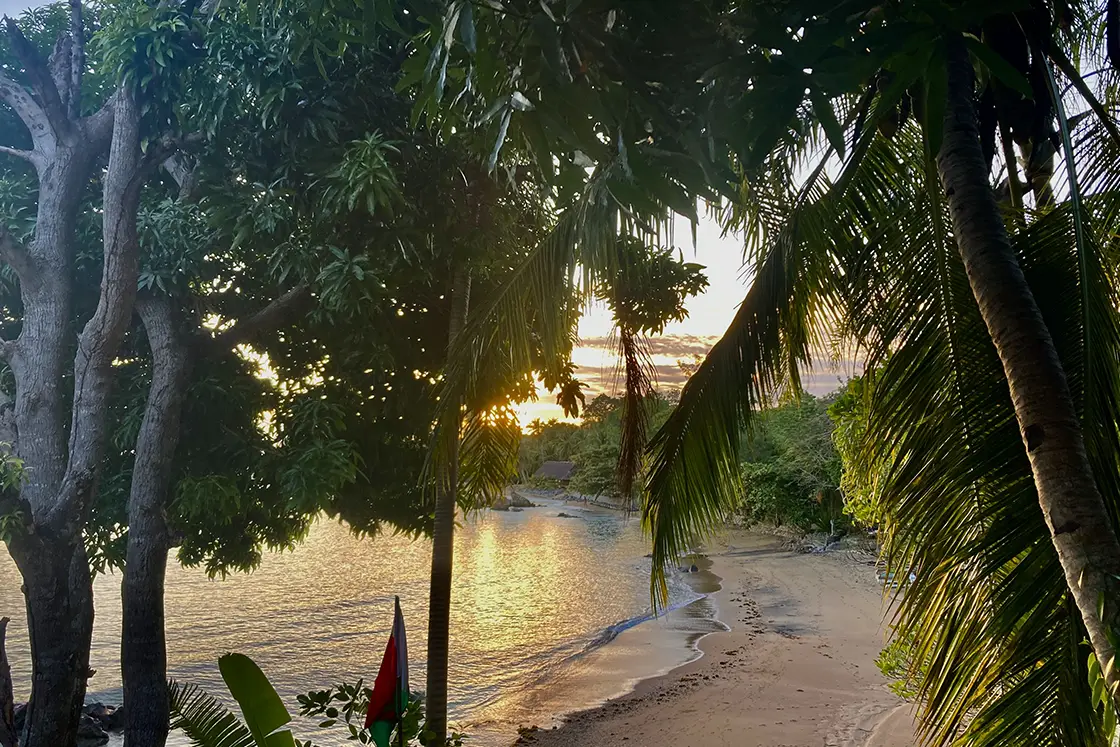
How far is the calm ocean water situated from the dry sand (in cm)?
69

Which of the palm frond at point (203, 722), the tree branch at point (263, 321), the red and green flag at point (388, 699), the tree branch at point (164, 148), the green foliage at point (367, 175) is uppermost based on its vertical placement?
the tree branch at point (164, 148)

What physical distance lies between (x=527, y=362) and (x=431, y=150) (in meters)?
2.32

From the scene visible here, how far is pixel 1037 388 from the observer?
1615 millimetres

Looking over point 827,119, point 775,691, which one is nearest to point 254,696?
point 827,119

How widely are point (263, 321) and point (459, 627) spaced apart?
10400 mm

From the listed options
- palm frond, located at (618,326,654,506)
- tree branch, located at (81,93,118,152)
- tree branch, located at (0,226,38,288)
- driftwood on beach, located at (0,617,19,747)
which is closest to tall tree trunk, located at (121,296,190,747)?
driftwood on beach, located at (0,617,19,747)

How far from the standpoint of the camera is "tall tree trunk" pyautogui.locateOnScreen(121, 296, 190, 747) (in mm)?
5812

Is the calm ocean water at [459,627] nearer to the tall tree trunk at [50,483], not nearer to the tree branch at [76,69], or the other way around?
the tall tree trunk at [50,483]

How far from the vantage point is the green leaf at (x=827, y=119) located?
1.05 meters

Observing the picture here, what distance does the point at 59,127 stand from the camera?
256 inches

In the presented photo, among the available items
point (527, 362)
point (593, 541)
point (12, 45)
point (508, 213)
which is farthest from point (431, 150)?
point (593, 541)

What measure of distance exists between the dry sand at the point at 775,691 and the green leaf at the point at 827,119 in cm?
535

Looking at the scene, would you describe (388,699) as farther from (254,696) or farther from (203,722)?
A: (203,722)

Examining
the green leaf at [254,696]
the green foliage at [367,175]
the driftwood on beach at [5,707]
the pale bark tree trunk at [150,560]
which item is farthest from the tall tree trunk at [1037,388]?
the driftwood on beach at [5,707]
